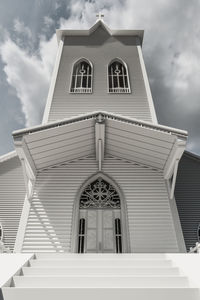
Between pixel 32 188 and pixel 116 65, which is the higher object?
pixel 116 65

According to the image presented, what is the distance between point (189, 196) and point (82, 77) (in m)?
7.48

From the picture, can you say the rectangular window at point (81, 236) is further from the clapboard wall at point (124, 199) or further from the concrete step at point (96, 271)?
the concrete step at point (96, 271)

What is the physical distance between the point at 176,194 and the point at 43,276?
22.6ft

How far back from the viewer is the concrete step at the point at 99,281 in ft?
8.30

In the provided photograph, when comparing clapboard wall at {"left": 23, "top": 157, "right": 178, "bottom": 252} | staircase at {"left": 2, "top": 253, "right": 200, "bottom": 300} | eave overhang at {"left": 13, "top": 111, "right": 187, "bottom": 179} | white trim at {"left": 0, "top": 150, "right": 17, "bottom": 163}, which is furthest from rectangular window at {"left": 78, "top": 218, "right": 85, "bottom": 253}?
white trim at {"left": 0, "top": 150, "right": 17, "bottom": 163}

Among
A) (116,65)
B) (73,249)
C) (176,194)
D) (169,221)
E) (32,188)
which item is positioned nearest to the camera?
(73,249)

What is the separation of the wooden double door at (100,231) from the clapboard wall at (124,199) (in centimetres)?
45

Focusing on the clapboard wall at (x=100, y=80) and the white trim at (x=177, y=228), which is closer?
the white trim at (x=177, y=228)

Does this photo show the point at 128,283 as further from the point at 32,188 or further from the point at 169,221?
the point at 32,188

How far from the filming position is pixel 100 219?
6316mm

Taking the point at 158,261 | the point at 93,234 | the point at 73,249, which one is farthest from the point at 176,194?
the point at 158,261

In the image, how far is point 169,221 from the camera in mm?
6004

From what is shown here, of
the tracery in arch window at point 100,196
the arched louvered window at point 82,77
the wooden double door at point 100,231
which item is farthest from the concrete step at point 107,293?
the arched louvered window at point 82,77

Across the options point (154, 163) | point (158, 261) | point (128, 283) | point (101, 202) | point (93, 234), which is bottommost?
point (128, 283)
